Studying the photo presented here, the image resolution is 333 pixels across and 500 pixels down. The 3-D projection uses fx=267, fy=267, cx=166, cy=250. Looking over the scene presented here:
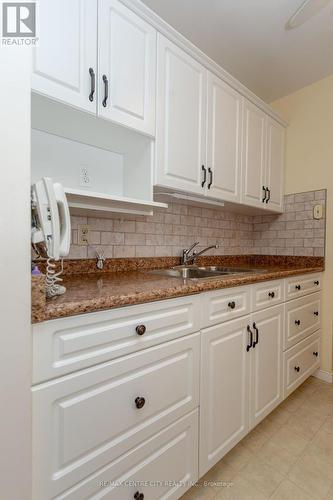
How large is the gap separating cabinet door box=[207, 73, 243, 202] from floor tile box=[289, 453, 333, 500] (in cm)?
156

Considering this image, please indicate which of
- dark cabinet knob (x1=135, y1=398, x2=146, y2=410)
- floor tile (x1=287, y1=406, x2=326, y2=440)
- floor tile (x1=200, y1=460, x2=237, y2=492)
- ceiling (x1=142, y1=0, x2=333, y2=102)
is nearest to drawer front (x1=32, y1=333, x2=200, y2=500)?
dark cabinet knob (x1=135, y1=398, x2=146, y2=410)

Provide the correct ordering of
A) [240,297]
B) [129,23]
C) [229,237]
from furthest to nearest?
1. [229,237]
2. [240,297]
3. [129,23]

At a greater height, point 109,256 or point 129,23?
point 129,23

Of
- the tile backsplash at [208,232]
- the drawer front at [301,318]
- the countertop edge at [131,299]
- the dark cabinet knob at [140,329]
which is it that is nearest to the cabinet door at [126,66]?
the tile backsplash at [208,232]

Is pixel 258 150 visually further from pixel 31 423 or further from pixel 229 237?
pixel 31 423

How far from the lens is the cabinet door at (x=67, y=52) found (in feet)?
3.25

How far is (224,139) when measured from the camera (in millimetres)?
1803

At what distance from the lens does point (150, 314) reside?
97 cm

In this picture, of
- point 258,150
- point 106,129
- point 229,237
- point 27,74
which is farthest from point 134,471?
point 258,150

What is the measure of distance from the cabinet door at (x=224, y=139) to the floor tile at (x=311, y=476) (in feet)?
5.12

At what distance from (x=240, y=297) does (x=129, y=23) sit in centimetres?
143

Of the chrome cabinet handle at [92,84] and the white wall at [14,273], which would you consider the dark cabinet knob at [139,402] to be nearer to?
the white wall at [14,273]

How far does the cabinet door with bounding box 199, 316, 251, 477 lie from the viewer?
1190mm

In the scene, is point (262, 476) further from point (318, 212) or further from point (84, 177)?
point (318, 212)
